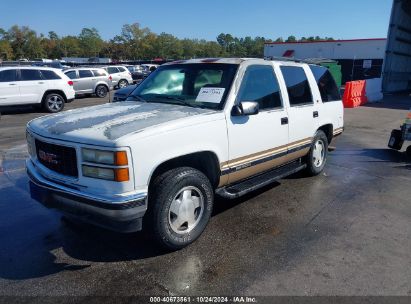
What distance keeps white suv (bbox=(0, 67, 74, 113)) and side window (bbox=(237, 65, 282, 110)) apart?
11.4m

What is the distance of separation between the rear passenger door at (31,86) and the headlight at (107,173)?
11797 millimetres

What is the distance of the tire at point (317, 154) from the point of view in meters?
5.83

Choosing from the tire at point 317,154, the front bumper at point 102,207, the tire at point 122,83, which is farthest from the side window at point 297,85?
the tire at point 122,83

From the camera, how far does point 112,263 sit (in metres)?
3.49

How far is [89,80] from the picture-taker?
65.7 ft

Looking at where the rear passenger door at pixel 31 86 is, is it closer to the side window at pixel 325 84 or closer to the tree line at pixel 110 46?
the side window at pixel 325 84

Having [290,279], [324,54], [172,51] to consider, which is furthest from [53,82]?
[172,51]

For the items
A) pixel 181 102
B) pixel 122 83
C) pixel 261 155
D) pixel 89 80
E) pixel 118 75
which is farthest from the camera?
pixel 122 83

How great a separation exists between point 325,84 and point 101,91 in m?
16.6

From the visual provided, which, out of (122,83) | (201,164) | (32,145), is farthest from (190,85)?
(122,83)

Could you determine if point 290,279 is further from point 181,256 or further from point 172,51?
point 172,51

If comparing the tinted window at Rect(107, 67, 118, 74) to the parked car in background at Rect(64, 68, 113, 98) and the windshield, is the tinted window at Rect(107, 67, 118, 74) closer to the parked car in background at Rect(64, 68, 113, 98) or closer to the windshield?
the parked car in background at Rect(64, 68, 113, 98)

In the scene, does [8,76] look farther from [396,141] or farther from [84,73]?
[396,141]

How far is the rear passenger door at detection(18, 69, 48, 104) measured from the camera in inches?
525
